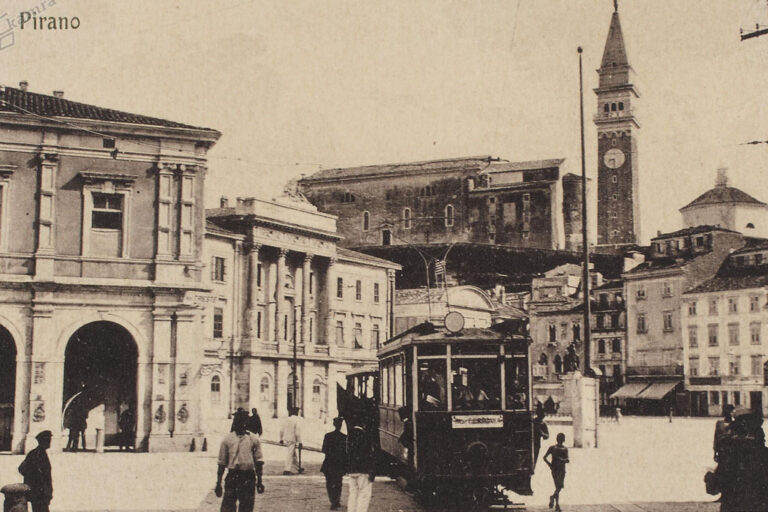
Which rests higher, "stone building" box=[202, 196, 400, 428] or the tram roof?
"stone building" box=[202, 196, 400, 428]

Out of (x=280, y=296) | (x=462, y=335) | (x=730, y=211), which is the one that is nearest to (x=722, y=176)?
(x=730, y=211)

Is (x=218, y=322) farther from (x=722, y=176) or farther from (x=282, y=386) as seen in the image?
(x=722, y=176)

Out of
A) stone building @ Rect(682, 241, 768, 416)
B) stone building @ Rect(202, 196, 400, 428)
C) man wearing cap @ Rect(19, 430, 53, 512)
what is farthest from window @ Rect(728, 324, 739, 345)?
man wearing cap @ Rect(19, 430, 53, 512)

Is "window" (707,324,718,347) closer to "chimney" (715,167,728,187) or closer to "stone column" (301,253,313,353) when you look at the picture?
"chimney" (715,167,728,187)

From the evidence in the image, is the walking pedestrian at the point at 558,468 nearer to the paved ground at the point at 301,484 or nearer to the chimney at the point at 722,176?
the paved ground at the point at 301,484

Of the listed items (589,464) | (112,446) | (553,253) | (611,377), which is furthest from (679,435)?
(553,253)

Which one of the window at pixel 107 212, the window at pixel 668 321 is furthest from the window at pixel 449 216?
the window at pixel 107 212

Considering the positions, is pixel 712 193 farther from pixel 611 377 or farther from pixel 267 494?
pixel 267 494
